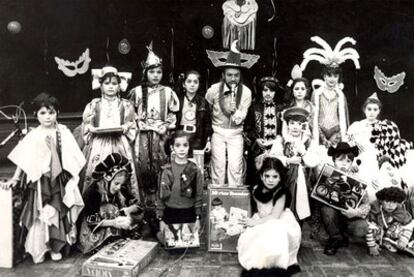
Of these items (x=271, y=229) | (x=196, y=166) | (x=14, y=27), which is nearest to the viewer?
(x=271, y=229)

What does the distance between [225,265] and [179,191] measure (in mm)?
837

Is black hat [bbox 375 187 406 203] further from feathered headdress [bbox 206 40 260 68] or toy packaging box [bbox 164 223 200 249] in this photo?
feathered headdress [bbox 206 40 260 68]

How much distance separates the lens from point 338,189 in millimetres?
4527

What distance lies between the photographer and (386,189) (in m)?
4.45

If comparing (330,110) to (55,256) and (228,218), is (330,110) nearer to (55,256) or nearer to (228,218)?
(228,218)

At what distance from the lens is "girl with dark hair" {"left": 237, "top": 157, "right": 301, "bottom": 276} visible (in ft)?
12.5

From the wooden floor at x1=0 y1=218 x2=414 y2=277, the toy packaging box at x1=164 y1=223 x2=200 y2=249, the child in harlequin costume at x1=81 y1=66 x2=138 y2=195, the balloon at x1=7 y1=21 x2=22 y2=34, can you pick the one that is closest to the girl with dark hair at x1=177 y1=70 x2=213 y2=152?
the child in harlequin costume at x1=81 y1=66 x2=138 y2=195

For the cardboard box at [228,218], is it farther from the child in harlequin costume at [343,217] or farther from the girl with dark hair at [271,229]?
the child in harlequin costume at [343,217]

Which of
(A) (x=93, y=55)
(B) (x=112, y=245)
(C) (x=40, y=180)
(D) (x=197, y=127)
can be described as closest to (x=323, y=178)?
(D) (x=197, y=127)

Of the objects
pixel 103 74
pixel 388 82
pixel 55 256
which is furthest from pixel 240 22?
pixel 55 256

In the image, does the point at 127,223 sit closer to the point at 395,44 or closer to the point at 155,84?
the point at 155,84

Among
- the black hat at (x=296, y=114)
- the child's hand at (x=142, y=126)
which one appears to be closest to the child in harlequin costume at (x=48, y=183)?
the child's hand at (x=142, y=126)

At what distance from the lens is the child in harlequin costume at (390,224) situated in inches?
174

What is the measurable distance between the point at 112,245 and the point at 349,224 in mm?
2234
